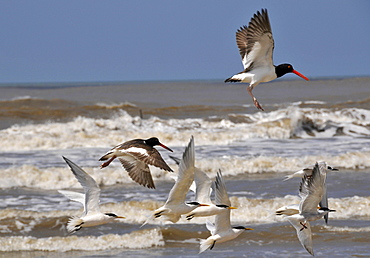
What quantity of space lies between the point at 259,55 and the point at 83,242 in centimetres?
338

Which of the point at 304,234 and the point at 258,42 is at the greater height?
the point at 258,42

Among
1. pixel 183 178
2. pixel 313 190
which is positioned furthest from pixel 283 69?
pixel 183 178

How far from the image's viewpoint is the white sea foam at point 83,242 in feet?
26.2

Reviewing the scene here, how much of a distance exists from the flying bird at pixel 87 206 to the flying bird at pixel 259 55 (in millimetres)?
2029

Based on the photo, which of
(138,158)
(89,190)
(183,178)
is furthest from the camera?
(138,158)

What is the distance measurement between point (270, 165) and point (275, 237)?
558 cm

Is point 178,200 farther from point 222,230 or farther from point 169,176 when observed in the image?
point 169,176

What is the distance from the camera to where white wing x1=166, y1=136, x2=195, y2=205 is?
501 cm

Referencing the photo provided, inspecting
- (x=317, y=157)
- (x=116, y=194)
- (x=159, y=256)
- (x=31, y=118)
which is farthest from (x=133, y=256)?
(x=31, y=118)

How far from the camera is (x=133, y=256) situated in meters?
7.64

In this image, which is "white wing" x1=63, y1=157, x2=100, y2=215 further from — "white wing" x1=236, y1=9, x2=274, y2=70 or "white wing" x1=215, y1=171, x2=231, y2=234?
"white wing" x1=236, y1=9, x2=274, y2=70

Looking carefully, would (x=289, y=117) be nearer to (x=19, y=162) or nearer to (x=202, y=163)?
(x=202, y=163)

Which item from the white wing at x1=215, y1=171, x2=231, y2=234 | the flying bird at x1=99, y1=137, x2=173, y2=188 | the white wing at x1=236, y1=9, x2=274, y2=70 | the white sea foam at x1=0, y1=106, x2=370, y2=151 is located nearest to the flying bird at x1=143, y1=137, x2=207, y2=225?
the white wing at x1=215, y1=171, x2=231, y2=234

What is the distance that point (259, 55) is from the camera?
7145mm
